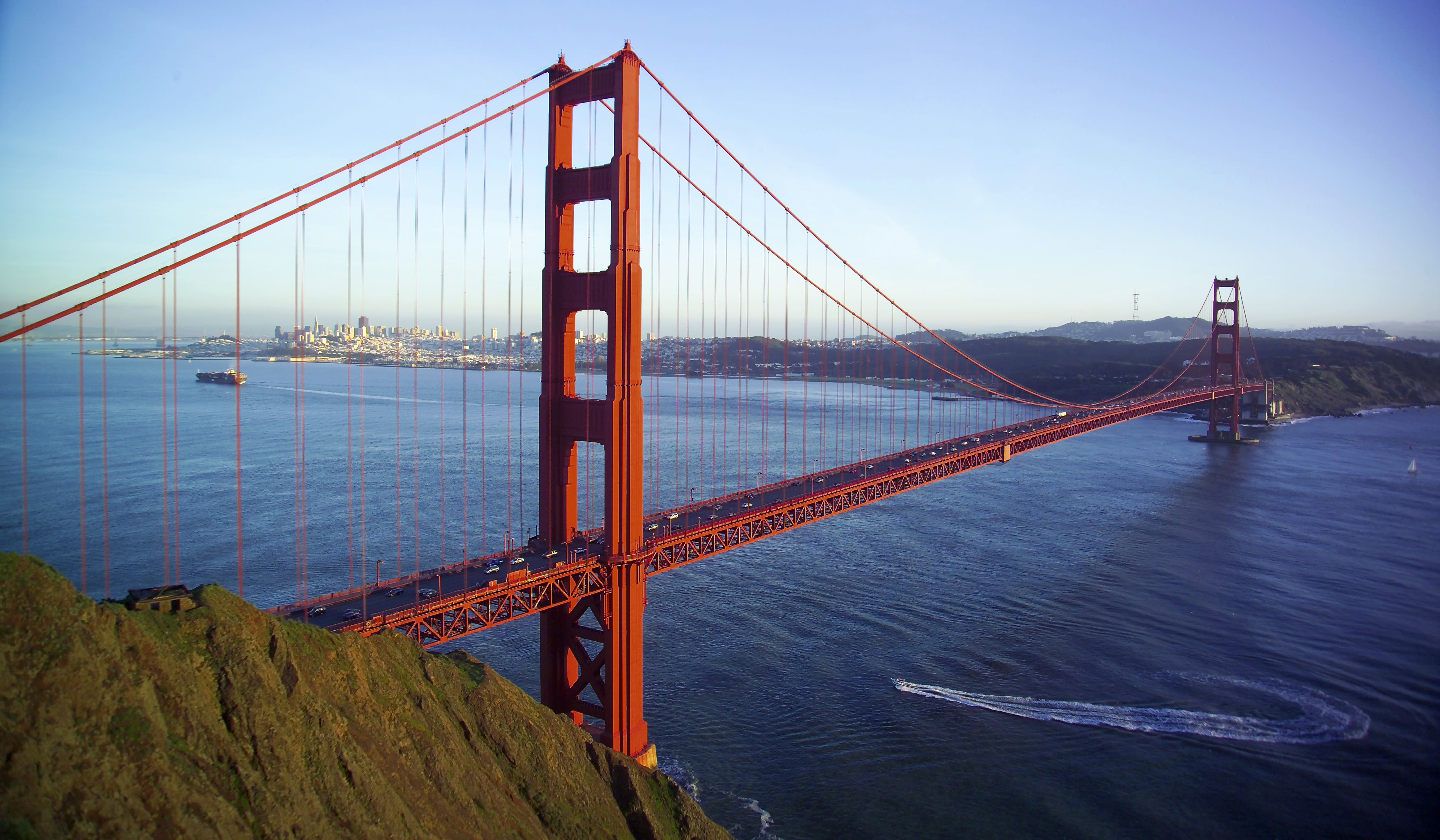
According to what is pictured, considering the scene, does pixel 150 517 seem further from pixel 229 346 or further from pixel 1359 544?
pixel 229 346

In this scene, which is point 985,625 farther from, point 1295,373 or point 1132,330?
point 1132,330

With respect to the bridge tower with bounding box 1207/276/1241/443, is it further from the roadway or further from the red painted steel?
the roadway

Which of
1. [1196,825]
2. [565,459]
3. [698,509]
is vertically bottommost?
[1196,825]

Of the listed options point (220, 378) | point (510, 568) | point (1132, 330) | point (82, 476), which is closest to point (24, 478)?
point (82, 476)

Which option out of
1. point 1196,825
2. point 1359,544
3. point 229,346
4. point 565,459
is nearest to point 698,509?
point 565,459

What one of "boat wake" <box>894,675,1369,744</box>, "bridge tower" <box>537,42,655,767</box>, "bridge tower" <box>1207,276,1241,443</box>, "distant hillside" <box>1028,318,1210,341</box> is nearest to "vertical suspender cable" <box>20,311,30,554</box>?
"bridge tower" <box>537,42,655,767</box>
